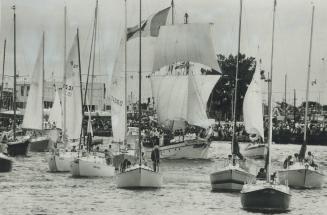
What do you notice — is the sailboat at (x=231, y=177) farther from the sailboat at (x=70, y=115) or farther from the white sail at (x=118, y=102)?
the sailboat at (x=70, y=115)

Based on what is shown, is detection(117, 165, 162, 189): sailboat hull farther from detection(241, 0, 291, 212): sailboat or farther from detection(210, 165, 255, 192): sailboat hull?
detection(241, 0, 291, 212): sailboat

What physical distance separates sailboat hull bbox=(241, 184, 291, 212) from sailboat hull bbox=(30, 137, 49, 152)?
2323 inches

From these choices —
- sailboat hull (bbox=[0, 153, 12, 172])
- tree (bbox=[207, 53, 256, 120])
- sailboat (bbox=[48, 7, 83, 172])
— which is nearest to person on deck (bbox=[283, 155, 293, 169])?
sailboat (bbox=[48, 7, 83, 172])

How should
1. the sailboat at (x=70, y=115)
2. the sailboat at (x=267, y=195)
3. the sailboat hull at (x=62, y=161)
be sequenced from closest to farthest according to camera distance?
the sailboat at (x=267, y=195)
the sailboat hull at (x=62, y=161)
the sailboat at (x=70, y=115)

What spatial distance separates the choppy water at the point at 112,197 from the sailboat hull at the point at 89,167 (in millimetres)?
791

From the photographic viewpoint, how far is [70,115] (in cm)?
6425

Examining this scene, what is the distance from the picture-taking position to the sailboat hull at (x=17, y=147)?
82625 millimetres

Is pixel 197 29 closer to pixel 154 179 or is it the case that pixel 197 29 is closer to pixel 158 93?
pixel 158 93

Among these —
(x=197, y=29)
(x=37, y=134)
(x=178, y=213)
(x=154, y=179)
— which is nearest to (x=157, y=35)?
(x=197, y=29)

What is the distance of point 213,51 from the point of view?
3366 inches

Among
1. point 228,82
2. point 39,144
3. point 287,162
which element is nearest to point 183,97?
point 39,144

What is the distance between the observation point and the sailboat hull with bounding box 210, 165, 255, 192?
4819 centimetres

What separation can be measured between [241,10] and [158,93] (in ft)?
98.1

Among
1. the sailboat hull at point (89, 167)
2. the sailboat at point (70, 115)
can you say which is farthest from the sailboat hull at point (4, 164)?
the sailboat hull at point (89, 167)
